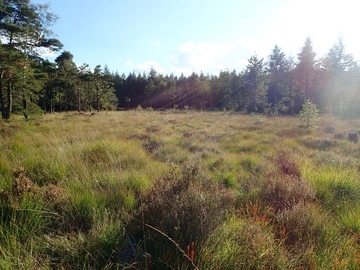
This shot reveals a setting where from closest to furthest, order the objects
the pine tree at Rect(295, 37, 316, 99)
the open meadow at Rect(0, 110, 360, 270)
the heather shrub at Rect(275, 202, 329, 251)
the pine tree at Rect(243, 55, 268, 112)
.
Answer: the open meadow at Rect(0, 110, 360, 270) → the heather shrub at Rect(275, 202, 329, 251) → the pine tree at Rect(295, 37, 316, 99) → the pine tree at Rect(243, 55, 268, 112)

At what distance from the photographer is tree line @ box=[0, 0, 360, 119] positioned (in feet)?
47.4

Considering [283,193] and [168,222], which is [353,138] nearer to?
[283,193]

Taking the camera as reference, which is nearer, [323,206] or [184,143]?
[323,206]

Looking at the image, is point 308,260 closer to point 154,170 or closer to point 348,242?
point 348,242

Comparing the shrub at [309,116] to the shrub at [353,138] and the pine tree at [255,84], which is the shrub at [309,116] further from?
the pine tree at [255,84]

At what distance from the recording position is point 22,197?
228 cm

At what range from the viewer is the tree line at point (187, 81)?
47.4 ft

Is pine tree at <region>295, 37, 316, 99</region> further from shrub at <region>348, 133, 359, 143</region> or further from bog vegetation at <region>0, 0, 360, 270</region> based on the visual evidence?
bog vegetation at <region>0, 0, 360, 270</region>

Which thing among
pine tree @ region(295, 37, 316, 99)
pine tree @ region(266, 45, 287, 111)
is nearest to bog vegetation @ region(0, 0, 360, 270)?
pine tree @ region(295, 37, 316, 99)

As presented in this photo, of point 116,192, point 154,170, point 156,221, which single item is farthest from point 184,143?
point 156,221

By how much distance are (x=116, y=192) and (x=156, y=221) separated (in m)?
0.98

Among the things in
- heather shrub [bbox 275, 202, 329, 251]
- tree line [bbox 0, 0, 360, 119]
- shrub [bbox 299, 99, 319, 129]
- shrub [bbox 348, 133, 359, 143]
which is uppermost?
tree line [bbox 0, 0, 360, 119]

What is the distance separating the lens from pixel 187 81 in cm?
5925

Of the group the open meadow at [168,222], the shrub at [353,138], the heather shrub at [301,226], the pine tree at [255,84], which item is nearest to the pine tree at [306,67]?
the pine tree at [255,84]
